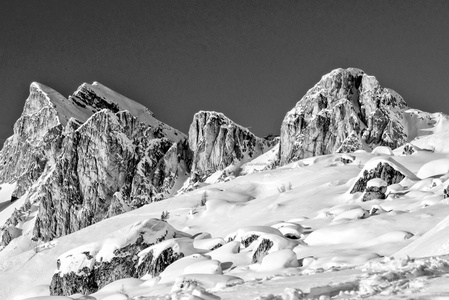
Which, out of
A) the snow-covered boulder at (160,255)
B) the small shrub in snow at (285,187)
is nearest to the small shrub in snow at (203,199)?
the small shrub in snow at (285,187)

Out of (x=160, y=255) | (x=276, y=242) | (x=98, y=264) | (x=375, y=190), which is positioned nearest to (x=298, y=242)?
(x=276, y=242)

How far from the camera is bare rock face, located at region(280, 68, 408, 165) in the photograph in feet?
537

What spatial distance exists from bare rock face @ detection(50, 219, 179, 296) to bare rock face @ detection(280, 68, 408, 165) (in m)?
119

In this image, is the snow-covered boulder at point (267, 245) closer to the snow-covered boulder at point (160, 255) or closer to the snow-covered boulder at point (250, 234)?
the snow-covered boulder at point (250, 234)

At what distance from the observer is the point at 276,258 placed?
25.2m

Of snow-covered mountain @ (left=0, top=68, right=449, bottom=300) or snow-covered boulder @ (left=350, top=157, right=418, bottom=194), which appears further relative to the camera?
snow-covered boulder @ (left=350, top=157, right=418, bottom=194)

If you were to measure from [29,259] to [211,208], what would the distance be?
19876 mm

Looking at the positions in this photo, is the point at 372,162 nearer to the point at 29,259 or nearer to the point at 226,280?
the point at 29,259

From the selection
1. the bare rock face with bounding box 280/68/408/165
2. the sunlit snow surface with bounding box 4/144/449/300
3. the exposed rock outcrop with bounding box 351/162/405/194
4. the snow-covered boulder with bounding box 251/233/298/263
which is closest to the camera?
the sunlit snow surface with bounding box 4/144/449/300

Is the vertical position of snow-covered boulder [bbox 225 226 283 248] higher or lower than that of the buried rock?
lower

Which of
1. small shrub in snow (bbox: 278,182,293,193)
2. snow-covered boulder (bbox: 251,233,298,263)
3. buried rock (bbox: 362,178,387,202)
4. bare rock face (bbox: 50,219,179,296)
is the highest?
buried rock (bbox: 362,178,387,202)

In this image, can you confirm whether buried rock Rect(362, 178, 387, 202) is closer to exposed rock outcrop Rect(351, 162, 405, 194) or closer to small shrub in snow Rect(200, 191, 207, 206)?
exposed rock outcrop Rect(351, 162, 405, 194)

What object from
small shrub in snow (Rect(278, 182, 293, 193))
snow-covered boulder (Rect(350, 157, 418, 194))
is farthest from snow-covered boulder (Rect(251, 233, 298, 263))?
small shrub in snow (Rect(278, 182, 293, 193))

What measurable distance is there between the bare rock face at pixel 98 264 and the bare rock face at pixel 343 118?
390ft
